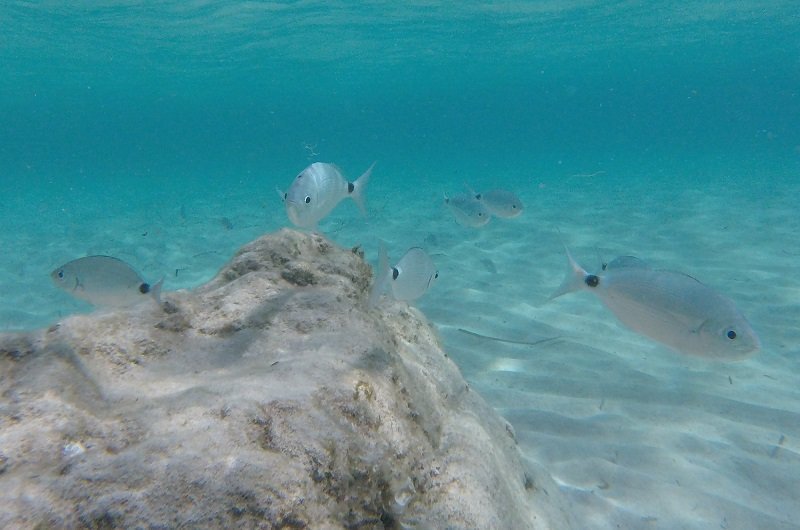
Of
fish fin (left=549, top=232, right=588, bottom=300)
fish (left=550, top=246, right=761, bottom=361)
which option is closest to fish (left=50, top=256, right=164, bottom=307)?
fish fin (left=549, top=232, right=588, bottom=300)

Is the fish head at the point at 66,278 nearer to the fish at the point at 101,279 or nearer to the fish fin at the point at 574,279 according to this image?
the fish at the point at 101,279

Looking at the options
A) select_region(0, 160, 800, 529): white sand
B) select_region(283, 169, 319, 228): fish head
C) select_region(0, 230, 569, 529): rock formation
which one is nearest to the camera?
select_region(0, 230, 569, 529): rock formation

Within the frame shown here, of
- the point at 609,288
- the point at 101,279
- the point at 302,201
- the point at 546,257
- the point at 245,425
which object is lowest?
the point at 546,257

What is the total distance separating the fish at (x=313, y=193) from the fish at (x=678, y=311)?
180cm

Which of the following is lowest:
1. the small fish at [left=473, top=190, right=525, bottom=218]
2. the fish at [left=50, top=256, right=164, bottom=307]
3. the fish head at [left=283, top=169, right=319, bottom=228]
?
the small fish at [left=473, top=190, right=525, bottom=218]

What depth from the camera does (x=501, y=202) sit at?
714 cm

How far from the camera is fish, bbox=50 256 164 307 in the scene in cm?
347

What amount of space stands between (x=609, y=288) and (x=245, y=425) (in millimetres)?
2079

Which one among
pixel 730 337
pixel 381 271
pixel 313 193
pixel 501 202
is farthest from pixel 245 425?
pixel 501 202

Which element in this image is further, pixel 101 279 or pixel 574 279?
pixel 101 279

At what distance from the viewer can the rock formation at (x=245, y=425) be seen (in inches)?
53.6

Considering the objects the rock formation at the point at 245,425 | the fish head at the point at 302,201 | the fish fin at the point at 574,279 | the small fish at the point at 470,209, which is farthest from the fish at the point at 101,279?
the small fish at the point at 470,209

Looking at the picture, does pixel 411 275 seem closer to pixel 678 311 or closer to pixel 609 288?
pixel 609 288

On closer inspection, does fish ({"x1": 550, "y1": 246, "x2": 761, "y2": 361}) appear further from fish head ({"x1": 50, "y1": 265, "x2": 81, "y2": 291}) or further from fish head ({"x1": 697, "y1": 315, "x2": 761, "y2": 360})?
fish head ({"x1": 50, "y1": 265, "x2": 81, "y2": 291})
